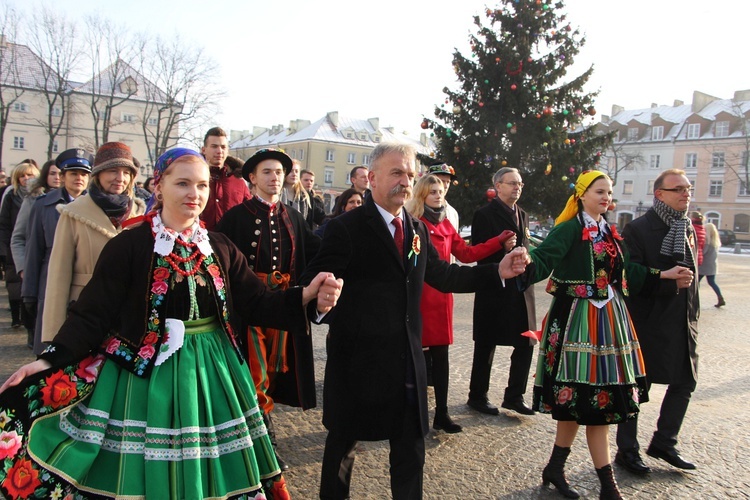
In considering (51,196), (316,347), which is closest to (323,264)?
(51,196)

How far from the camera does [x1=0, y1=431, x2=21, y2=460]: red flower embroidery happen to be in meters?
2.29

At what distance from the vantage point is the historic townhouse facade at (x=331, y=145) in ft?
227

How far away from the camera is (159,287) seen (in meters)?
2.58

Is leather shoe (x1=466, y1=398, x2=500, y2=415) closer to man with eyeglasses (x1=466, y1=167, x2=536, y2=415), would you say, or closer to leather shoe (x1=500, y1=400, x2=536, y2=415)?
man with eyeglasses (x1=466, y1=167, x2=536, y2=415)

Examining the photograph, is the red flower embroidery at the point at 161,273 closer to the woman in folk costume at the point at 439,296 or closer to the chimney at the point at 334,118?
the woman in folk costume at the point at 439,296

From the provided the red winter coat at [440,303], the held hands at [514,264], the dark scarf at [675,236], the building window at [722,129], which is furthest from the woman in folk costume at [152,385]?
the building window at [722,129]

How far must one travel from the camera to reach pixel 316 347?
7871 millimetres

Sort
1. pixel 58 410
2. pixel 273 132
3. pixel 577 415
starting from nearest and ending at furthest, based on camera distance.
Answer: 1. pixel 58 410
2. pixel 577 415
3. pixel 273 132

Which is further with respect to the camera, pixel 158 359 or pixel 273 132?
pixel 273 132

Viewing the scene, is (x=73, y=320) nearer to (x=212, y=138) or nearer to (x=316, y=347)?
(x=212, y=138)

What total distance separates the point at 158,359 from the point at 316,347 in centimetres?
545

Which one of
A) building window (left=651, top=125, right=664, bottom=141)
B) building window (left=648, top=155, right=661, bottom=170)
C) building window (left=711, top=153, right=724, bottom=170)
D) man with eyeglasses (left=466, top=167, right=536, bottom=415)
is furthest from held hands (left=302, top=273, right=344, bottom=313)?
building window (left=651, top=125, right=664, bottom=141)

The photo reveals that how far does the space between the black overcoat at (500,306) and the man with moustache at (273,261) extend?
1953mm

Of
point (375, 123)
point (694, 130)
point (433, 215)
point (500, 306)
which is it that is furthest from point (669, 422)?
point (375, 123)
